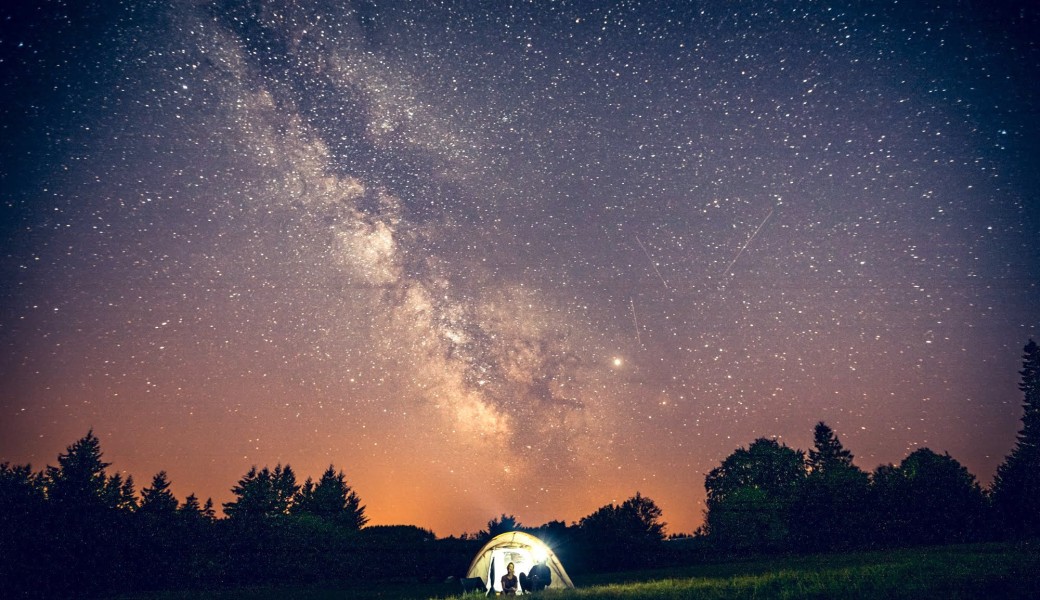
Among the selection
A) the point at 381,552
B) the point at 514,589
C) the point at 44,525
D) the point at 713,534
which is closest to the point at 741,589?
the point at 514,589

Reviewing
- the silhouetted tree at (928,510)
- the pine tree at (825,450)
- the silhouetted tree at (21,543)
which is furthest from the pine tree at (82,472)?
the pine tree at (825,450)

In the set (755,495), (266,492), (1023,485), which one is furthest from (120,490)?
(1023,485)

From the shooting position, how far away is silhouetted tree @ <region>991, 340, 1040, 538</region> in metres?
35.7

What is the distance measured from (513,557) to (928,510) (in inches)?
1448

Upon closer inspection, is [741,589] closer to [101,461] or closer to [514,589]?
[514,589]

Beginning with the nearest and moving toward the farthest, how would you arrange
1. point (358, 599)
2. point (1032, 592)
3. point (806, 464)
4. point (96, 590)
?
point (1032, 592), point (358, 599), point (96, 590), point (806, 464)

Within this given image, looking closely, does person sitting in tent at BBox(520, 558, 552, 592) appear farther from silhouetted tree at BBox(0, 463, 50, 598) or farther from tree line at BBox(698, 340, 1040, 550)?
tree line at BBox(698, 340, 1040, 550)

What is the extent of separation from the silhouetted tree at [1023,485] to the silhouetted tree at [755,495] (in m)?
14.7

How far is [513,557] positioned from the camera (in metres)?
21.8

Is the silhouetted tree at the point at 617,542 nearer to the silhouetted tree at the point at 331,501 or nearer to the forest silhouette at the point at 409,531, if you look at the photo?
the forest silhouette at the point at 409,531

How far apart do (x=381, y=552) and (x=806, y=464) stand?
62.6 m

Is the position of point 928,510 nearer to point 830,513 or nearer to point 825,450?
point 830,513

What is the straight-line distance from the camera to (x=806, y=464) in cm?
6581

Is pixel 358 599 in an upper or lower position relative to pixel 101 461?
lower
